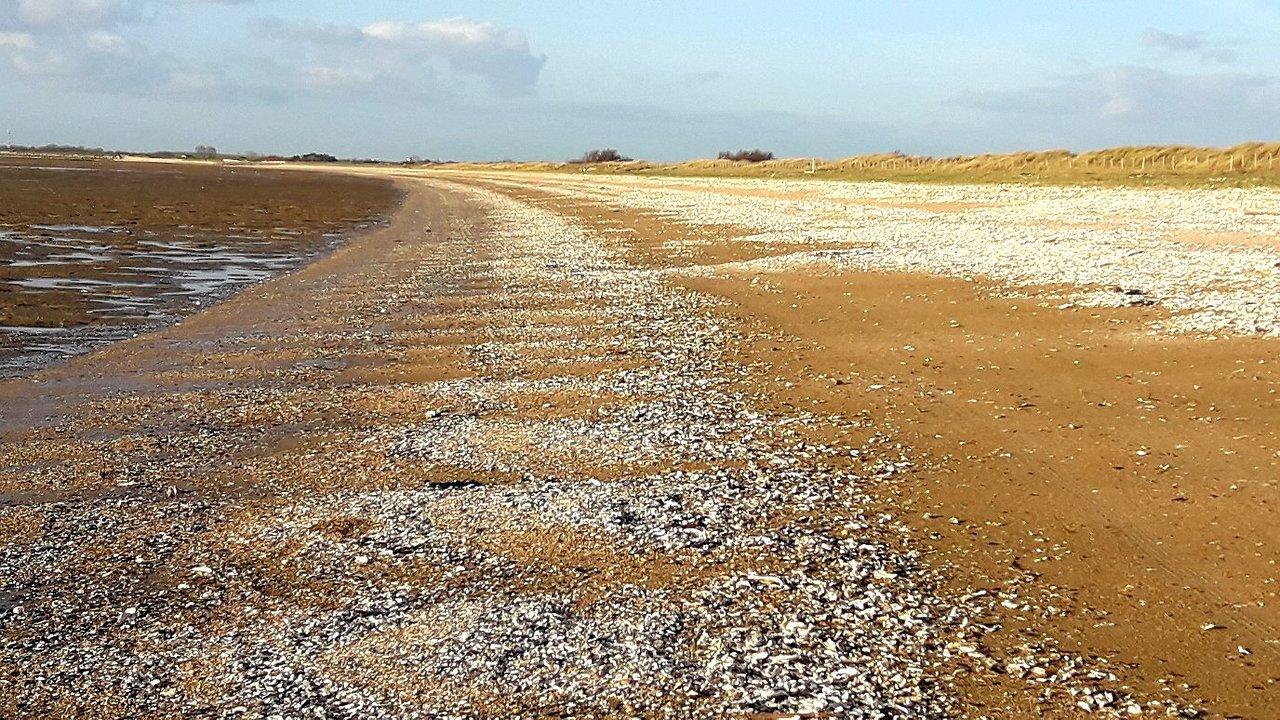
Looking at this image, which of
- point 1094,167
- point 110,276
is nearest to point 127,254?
point 110,276

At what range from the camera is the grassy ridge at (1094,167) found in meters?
34.1

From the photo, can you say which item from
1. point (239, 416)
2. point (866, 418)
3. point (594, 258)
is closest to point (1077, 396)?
point (866, 418)

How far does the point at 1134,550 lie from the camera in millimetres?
5645

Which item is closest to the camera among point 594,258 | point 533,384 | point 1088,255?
point 533,384

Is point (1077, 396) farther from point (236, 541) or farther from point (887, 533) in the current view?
point (236, 541)

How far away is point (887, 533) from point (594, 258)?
15.3m

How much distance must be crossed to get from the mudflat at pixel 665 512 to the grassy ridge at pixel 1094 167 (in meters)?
23.3

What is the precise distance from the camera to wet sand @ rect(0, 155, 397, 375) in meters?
12.9

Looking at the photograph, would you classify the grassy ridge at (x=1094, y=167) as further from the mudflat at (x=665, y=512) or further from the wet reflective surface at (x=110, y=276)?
the wet reflective surface at (x=110, y=276)

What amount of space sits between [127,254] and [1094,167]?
3622 cm

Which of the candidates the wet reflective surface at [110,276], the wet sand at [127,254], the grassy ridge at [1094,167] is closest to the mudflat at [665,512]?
the wet reflective surface at [110,276]

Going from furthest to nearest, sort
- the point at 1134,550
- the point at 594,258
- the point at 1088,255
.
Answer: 1. the point at 594,258
2. the point at 1088,255
3. the point at 1134,550

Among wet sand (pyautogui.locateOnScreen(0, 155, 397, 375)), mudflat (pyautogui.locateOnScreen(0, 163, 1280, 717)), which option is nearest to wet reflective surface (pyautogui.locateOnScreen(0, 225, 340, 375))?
wet sand (pyautogui.locateOnScreen(0, 155, 397, 375))

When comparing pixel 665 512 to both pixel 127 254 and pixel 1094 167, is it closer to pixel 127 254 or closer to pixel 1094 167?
pixel 127 254
